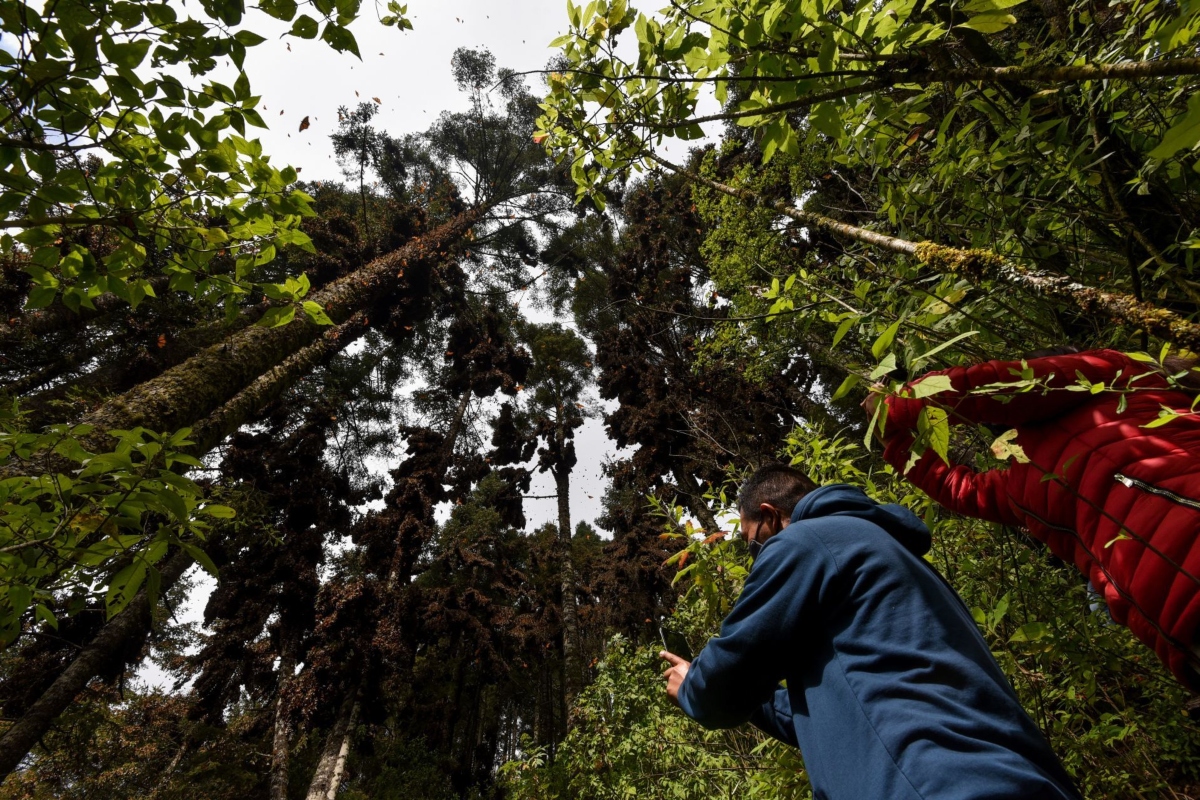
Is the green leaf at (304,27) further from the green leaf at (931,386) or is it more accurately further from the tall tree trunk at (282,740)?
the tall tree trunk at (282,740)

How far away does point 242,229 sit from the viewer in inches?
72.1

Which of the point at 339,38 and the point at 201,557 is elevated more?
the point at 339,38

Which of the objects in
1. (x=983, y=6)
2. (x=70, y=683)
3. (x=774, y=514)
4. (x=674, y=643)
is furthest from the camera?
(x=674, y=643)

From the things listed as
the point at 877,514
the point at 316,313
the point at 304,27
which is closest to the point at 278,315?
the point at 316,313

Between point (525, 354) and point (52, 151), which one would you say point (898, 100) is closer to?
point (52, 151)

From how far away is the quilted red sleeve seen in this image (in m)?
1.59

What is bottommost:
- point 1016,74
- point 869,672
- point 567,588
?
point 869,672

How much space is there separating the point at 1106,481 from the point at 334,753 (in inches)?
343

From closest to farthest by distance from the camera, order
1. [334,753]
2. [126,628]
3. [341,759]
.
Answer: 1. [341,759]
2. [334,753]
3. [126,628]

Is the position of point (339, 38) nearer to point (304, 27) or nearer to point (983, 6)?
point (304, 27)

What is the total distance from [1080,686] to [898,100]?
2.83 m

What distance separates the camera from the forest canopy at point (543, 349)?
1467mm

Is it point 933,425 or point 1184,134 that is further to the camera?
point 933,425

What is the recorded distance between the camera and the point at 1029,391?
127 cm
